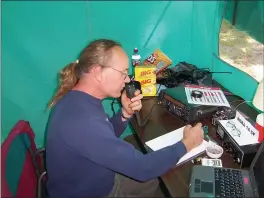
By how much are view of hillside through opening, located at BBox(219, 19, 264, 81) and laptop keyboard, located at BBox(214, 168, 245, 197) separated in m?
0.65

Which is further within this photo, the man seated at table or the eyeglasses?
the eyeglasses

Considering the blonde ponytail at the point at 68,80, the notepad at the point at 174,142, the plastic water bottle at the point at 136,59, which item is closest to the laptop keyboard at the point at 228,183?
the notepad at the point at 174,142

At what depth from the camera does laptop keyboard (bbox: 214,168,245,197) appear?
0.94 m

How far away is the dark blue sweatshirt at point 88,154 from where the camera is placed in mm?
986

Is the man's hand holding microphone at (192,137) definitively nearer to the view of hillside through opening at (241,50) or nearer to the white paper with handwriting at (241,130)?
the white paper with handwriting at (241,130)

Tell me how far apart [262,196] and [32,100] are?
1.48 m

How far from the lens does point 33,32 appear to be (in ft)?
5.32

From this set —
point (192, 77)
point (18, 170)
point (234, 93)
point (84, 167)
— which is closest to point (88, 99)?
point (84, 167)

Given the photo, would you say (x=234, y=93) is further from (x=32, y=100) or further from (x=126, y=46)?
(x=32, y=100)

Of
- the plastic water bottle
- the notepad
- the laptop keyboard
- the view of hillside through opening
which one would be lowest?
the notepad

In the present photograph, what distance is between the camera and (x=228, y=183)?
975mm

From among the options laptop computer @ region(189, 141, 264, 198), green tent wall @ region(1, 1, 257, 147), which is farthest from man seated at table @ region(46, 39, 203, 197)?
green tent wall @ region(1, 1, 257, 147)

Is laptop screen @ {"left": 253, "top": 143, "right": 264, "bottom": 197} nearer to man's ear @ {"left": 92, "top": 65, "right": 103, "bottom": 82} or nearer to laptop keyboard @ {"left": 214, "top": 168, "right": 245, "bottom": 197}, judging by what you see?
laptop keyboard @ {"left": 214, "top": 168, "right": 245, "bottom": 197}

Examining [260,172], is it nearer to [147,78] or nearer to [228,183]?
[228,183]
